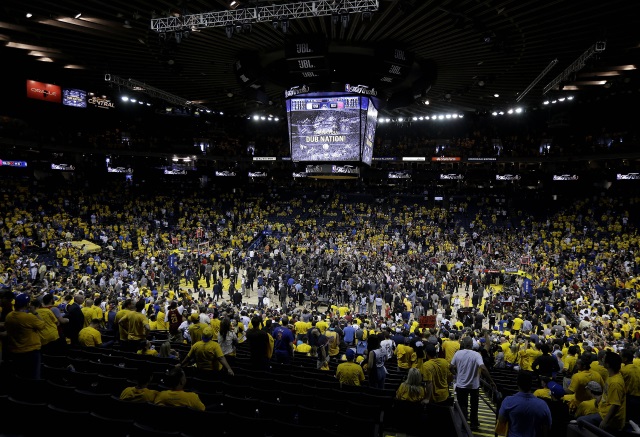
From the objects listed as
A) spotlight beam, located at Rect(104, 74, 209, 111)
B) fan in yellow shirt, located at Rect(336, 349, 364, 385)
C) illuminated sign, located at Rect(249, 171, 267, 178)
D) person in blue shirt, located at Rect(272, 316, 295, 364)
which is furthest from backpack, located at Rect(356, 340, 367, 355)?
illuminated sign, located at Rect(249, 171, 267, 178)

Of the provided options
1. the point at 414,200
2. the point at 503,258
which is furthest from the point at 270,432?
the point at 414,200

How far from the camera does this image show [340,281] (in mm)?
22031

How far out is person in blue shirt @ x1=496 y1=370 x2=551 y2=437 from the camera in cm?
420

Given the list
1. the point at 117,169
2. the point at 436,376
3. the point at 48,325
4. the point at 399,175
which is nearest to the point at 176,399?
the point at 48,325

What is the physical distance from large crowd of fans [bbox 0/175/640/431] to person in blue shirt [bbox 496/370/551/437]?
37 mm

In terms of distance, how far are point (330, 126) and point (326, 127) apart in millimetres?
183

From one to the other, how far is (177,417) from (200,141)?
3815cm

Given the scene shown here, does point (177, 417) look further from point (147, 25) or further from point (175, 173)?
point (175, 173)

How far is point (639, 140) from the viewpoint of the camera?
92.4 ft

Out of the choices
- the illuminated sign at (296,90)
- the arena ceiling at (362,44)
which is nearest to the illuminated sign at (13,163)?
the arena ceiling at (362,44)

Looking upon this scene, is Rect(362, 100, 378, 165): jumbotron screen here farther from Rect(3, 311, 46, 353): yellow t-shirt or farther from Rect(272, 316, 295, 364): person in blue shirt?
Rect(3, 311, 46, 353): yellow t-shirt

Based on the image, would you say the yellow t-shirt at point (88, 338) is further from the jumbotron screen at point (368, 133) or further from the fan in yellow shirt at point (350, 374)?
the jumbotron screen at point (368, 133)

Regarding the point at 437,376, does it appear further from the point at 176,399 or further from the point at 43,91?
the point at 43,91

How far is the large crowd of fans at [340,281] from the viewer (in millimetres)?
7121
